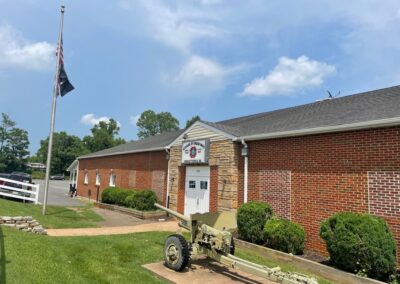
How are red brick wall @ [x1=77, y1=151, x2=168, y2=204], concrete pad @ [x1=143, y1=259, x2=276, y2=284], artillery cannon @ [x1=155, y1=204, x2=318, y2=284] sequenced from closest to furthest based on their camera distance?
concrete pad @ [x1=143, y1=259, x2=276, y2=284] < artillery cannon @ [x1=155, y1=204, x2=318, y2=284] < red brick wall @ [x1=77, y1=151, x2=168, y2=204]

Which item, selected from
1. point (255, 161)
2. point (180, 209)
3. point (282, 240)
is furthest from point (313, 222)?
point (180, 209)

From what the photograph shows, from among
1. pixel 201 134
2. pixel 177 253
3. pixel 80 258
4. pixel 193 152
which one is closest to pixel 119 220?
pixel 193 152

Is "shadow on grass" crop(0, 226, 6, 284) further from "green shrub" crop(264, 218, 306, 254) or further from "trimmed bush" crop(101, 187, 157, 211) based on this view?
"trimmed bush" crop(101, 187, 157, 211)

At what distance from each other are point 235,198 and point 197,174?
2745 mm

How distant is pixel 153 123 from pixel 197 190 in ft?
295

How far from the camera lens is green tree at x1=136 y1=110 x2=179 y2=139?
335 ft

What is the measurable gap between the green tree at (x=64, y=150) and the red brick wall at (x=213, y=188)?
253ft

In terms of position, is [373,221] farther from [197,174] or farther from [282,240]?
[197,174]

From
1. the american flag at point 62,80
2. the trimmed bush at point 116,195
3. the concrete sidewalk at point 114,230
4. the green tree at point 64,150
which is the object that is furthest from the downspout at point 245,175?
the green tree at point 64,150

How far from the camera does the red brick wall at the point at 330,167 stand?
8.30 meters

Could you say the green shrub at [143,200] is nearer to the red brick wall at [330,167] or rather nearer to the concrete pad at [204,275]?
the red brick wall at [330,167]

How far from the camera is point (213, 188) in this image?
539 inches

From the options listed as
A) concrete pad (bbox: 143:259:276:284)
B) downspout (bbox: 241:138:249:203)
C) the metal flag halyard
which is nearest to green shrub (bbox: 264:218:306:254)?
concrete pad (bbox: 143:259:276:284)

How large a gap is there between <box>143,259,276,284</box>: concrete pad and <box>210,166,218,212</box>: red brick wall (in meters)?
5.62
